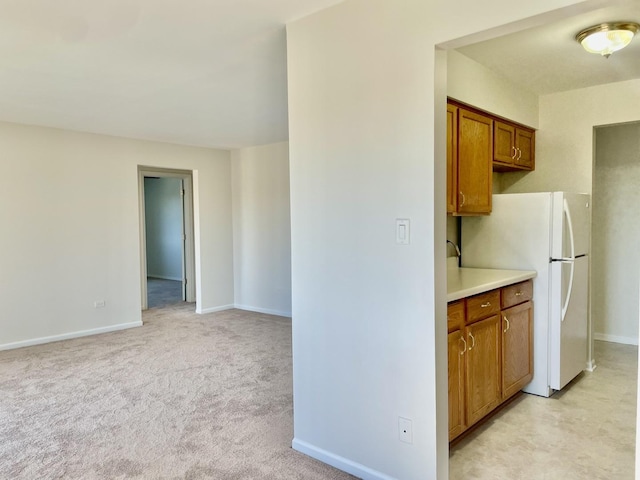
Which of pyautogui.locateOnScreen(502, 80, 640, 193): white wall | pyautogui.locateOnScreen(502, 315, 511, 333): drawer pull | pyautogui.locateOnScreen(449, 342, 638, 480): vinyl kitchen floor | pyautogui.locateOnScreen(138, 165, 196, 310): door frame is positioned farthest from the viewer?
pyautogui.locateOnScreen(138, 165, 196, 310): door frame

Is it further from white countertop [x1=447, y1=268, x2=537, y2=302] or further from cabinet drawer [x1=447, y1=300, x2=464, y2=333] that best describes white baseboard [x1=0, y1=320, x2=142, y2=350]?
cabinet drawer [x1=447, y1=300, x2=464, y2=333]

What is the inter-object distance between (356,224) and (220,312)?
15.3 ft

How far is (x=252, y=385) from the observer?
3.58m

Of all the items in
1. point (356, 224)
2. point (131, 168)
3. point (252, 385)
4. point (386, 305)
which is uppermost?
point (131, 168)

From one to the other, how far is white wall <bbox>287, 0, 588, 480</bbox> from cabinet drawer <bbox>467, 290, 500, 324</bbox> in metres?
0.60

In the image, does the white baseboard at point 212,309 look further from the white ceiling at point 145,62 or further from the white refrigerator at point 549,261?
the white refrigerator at point 549,261

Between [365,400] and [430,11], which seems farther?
[365,400]

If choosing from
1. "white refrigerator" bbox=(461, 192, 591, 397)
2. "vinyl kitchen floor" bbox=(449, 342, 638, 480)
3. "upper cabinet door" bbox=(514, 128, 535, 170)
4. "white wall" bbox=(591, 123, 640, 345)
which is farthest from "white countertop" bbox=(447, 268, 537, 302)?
"white wall" bbox=(591, 123, 640, 345)

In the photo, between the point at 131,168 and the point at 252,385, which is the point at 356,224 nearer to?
the point at 252,385

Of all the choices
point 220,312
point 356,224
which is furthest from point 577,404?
point 220,312

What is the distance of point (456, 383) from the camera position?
2.46 m

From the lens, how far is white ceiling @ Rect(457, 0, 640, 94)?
8.09 feet

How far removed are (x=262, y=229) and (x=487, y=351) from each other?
4.17 m

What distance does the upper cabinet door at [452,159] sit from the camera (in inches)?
120
